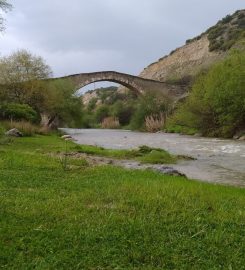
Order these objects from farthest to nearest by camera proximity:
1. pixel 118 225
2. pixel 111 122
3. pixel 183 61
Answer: pixel 183 61 → pixel 111 122 → pixel 118 225

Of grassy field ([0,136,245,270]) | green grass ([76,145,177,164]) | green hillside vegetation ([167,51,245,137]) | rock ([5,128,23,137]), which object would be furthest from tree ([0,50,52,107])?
grassy field ([0,136,245,270])

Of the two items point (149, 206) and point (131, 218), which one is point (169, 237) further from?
point (149, 206)

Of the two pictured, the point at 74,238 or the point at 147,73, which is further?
the point at 147,73

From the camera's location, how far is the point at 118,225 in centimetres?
612

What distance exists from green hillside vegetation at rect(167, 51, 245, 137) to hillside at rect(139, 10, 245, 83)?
47568 millimetres

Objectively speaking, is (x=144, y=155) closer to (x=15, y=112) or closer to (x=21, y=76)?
(x=15, y=112)

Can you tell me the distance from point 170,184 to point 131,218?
3235 mm

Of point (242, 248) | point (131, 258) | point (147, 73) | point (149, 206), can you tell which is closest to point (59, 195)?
point (149, 206)

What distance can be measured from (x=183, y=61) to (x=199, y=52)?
607 cm

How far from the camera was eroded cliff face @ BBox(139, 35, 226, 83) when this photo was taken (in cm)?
10975

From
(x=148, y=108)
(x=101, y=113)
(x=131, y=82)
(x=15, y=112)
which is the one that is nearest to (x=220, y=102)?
(x=15, y=112)

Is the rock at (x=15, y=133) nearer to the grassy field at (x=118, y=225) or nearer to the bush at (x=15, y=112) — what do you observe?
the bush at (x=15, y=112)

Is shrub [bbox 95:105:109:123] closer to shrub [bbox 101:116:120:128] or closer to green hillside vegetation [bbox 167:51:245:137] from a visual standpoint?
shrub [bbox 101:116:120:128]

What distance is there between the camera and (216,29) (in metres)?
118
